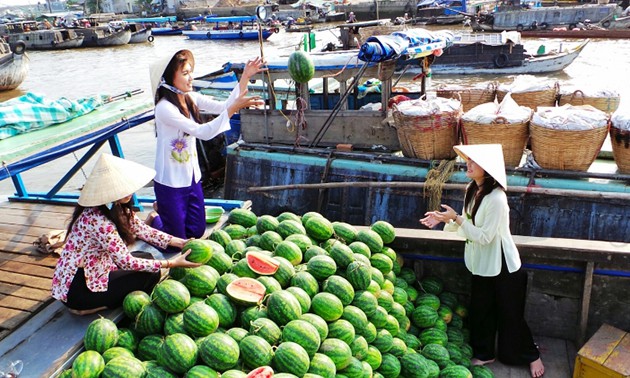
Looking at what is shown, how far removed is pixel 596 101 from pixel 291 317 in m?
5.97

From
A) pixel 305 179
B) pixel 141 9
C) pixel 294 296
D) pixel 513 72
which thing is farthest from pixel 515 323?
pixel 141 9

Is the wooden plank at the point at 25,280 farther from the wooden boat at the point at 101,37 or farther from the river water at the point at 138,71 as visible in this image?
the wooden boat at the point at 101,37

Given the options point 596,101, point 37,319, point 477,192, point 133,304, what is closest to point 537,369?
point 477,192

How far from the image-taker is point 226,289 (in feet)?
10.8

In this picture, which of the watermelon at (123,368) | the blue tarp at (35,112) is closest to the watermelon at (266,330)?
the watermelon at (123,368)

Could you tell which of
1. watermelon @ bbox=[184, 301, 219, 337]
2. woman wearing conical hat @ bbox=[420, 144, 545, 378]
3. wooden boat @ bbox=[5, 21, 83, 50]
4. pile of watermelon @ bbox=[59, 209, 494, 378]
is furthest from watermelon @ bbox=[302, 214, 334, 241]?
wooden boat @ bbox=[5, 21, 83, 50]

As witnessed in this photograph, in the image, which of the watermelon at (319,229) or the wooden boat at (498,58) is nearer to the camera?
the watermelon at (319,229)

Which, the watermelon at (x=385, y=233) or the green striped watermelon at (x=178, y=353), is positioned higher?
the green striped watermelon at (x=178, y=353)

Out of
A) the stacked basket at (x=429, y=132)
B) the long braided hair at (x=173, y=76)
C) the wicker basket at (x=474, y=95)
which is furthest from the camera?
the wicker basket at (x=474, y=95)

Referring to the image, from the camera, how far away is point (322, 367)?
2.89m

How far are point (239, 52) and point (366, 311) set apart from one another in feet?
109

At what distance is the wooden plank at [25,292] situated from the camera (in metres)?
3.98

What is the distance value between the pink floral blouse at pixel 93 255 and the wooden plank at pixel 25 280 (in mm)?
930

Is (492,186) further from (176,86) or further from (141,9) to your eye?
(141,9)
